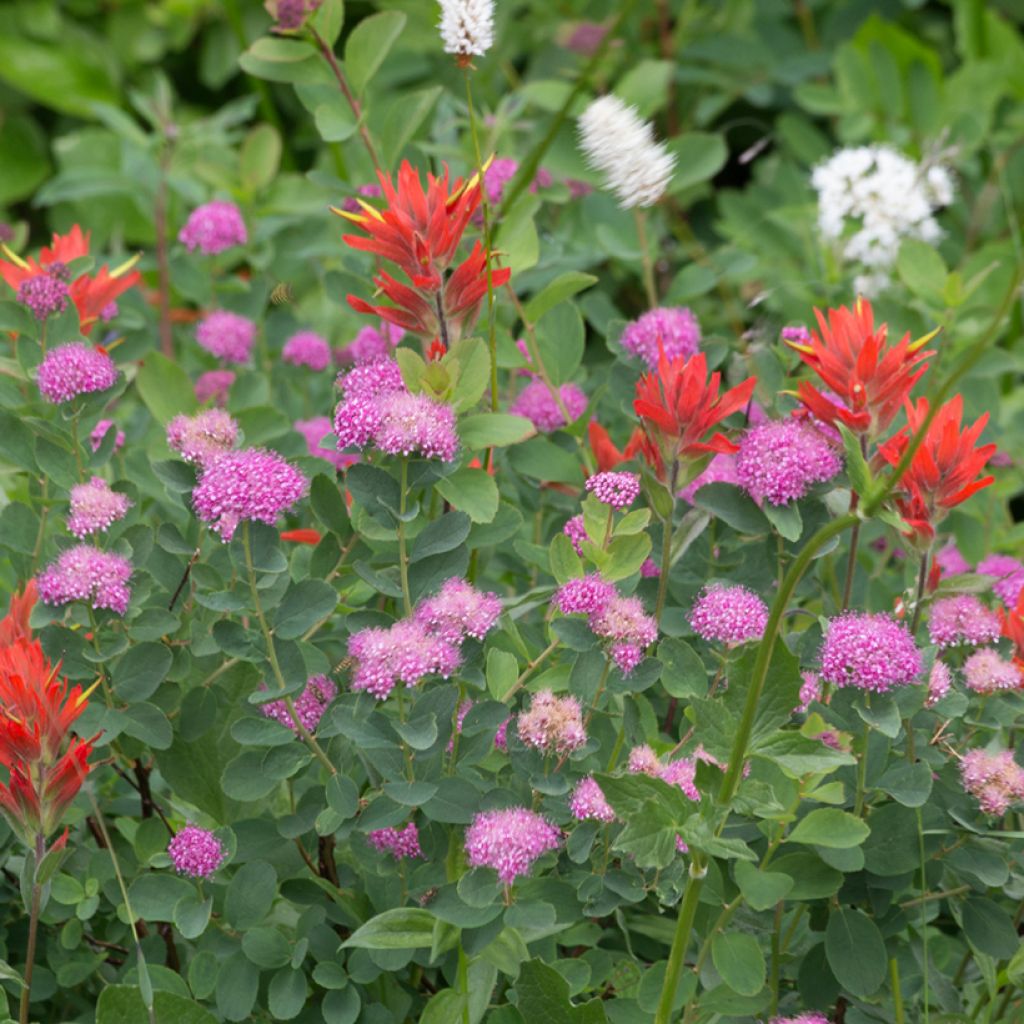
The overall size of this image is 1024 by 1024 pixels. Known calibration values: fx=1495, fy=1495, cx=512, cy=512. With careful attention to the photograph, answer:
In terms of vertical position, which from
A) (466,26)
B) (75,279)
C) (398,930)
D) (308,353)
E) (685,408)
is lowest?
(308,353)

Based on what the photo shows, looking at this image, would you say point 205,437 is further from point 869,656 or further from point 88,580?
point 869,656

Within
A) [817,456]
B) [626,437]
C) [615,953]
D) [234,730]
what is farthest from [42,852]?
[626,437]

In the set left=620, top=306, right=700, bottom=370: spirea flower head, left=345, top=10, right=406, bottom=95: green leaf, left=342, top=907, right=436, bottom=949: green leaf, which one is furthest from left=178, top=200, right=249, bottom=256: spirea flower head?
left=342, top=907, right=436, bottom=949: green leaf

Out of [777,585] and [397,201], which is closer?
[397,201]

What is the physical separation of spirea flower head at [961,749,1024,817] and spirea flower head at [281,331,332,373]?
828mm

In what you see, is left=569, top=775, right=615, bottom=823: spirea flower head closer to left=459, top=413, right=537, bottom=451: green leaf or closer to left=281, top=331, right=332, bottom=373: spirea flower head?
left=459, top=413, right=537, bottom=451: green leaf

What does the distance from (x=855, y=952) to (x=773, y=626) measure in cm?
28

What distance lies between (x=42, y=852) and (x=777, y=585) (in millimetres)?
531

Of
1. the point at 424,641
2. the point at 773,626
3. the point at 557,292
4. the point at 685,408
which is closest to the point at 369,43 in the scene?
the point at 557,292

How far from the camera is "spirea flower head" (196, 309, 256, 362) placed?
4.76 ft

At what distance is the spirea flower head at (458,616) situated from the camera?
88 centimetres

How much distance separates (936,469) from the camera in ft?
3.01

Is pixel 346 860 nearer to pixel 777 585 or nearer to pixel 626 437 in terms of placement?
pixel 777 585

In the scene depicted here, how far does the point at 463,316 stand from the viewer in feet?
3.23
